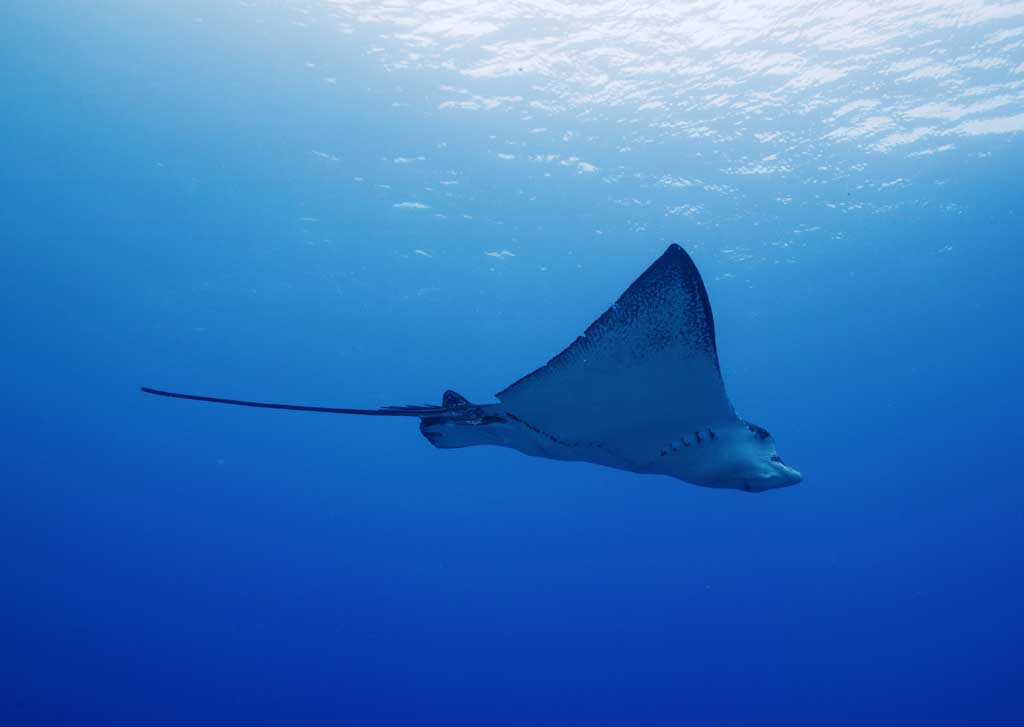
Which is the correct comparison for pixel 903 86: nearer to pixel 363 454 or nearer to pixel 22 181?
pixel 22 181

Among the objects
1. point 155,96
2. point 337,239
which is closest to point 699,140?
point 337,239

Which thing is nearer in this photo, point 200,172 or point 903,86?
point 903,86

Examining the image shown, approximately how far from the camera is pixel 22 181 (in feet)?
64.7

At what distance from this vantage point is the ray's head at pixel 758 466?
323cm

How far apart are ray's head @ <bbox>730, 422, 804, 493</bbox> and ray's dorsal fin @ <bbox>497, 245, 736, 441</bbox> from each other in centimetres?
24

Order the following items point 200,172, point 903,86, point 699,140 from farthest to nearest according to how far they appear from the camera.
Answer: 1. point 200,172
2. point 699,140
3. point 903,86

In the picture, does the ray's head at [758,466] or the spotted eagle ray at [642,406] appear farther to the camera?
the ray's head at [758,466]

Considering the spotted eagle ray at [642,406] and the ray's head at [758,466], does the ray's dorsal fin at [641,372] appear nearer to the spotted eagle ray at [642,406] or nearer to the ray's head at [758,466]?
the spotted eagle ray at [642,406]

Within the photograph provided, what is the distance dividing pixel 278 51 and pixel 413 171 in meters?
4.63

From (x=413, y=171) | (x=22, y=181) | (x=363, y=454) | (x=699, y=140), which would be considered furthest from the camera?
(x=363, y=454)

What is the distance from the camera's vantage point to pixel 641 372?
299cm

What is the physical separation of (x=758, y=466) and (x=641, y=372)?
0.89m

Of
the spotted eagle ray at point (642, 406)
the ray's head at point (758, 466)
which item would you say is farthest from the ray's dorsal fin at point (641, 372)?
the ray's head at point (758, 466)

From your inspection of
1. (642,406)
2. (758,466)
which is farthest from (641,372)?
(758,466)
